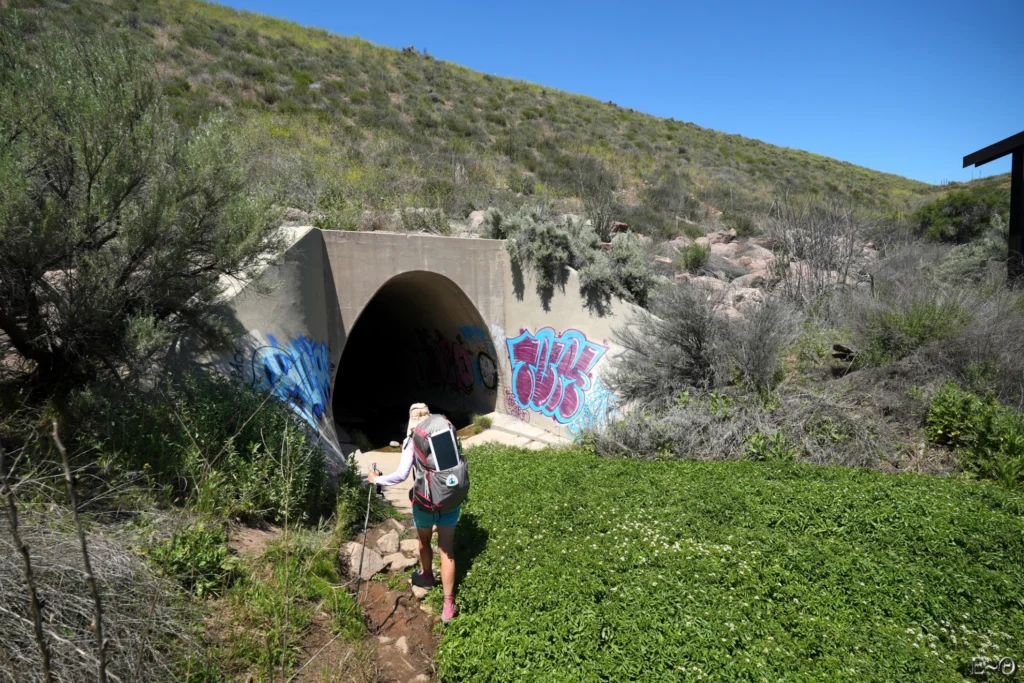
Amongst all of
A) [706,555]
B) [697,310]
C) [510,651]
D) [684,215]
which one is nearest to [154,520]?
[510,651]

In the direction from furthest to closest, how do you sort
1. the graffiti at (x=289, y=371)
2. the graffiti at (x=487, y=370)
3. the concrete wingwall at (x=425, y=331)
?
1. the graffiti at (x=487, y=370)
2. the concrete wingwall at (x=425, y=331)
3. the graffiti at (x=289, y=371)

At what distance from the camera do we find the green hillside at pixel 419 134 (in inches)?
654

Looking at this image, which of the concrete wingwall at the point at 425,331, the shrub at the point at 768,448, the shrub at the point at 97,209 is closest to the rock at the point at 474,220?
the concrete wingwall at the point at 425,331

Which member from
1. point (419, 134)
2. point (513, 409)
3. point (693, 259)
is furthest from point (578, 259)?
point (419, 134)

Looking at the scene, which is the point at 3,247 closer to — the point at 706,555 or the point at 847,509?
the point at 706,555

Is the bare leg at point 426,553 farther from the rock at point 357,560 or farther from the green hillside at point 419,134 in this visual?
the green hillside at point 419,134

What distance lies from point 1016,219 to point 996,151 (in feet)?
4.83

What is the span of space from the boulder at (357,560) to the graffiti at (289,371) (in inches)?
85.7

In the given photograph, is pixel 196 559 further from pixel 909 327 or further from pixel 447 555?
pixel 909 327

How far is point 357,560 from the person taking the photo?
535 centimetres

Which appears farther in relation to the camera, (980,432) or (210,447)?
(980,432)

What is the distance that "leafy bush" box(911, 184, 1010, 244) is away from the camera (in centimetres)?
1875

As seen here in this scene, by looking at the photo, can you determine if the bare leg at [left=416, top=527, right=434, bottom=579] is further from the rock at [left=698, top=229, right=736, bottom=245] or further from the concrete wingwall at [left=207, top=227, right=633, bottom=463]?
the rock at [left=698, top=229, right=736, bottom=245]

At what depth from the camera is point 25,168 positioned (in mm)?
5305
